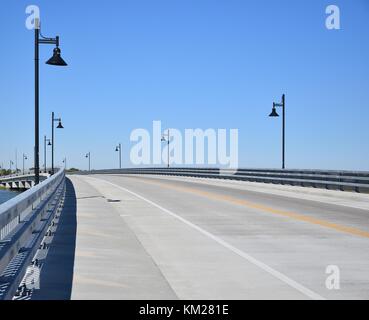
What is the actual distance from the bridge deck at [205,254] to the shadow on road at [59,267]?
0.01 m

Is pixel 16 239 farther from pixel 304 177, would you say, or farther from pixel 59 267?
pixel 304 177

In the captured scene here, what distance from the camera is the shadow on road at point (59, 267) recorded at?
7.18m

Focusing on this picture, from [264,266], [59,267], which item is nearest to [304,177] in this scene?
[264,266]

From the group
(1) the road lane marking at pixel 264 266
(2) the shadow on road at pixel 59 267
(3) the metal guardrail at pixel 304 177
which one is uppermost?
(3) the metal guardrail at pixel 304 177

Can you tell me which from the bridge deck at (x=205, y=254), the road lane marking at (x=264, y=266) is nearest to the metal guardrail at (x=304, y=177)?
the bridge deck at (x=205, y=254)

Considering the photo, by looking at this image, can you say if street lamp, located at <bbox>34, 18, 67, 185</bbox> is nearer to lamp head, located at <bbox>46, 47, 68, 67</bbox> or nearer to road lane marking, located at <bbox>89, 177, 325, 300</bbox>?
lamp head, located at <bbox>46, 47, 68, 67</bbox>

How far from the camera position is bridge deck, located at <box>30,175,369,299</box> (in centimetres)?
750

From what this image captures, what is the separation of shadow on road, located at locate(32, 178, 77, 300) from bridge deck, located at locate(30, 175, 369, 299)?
1cm

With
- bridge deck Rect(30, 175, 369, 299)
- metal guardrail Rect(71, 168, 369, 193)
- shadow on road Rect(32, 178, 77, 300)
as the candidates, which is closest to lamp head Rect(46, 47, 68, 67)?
bridge deck Rect(30, 175, 369, 299)

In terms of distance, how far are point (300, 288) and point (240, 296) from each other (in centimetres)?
91

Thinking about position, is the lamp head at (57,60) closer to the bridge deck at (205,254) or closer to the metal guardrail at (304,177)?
the bridge deck at (205,254)

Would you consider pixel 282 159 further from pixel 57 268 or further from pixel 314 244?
pixel 57 268
